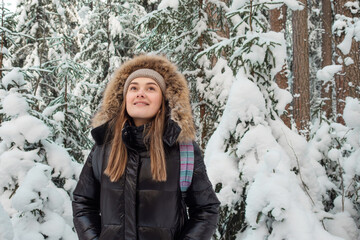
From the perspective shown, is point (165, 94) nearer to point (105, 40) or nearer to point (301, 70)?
point (301, 70)

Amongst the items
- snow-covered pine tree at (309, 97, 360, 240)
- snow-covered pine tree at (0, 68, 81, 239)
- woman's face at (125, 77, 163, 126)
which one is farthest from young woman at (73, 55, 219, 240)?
snow-covered pine tree at (309, 97, 360, 240)

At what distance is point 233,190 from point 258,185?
A: 0.81 meters

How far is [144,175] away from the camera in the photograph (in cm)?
207

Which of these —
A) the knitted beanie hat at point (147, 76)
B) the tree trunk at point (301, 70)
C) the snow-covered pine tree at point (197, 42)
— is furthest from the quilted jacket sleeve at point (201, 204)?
the tree trunk at point (301, 70)

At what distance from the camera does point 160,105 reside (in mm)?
2367

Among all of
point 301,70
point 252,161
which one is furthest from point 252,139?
point 301,70

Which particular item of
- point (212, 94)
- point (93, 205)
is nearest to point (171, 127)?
point (93, 205)

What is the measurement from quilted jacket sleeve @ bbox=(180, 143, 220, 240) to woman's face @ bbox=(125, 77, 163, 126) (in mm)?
486

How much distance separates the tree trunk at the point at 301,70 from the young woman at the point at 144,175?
9.89 m

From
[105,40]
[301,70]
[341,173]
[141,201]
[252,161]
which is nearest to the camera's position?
[141,201]

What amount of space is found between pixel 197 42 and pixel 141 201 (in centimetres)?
561

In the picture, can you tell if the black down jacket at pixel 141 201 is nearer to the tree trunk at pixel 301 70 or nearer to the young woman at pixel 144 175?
the young woman at pixel 144 175

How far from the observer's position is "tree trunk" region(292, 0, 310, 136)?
11234 millimetres

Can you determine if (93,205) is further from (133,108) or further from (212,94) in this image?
(212,94)
